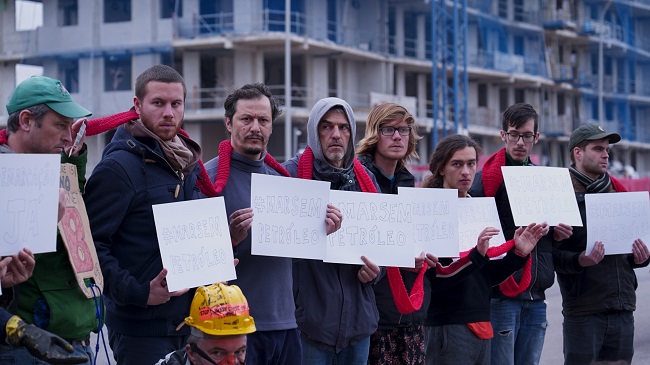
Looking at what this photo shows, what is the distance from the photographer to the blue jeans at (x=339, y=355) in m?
5.98

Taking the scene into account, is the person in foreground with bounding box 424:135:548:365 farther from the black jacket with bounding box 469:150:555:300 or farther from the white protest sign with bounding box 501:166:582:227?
the black jacket with bounding box 469:150:555:300

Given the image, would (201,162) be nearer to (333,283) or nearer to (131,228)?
(131,228)

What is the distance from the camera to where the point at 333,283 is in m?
6.02

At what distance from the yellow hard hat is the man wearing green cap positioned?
54 centimetres

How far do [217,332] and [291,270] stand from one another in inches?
55.6

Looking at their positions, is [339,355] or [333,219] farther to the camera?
[339,355]

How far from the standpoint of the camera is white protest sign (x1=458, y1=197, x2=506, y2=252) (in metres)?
6.98

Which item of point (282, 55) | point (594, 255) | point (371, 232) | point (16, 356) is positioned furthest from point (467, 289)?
point (282, 55)

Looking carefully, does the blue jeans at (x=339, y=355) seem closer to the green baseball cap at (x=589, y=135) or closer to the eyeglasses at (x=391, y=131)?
the eyeglasses at (x=391, y=131)

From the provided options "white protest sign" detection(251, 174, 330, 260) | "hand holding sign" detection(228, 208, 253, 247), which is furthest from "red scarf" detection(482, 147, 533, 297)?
"hand holding sign" detection(228, 208, 253, 247)

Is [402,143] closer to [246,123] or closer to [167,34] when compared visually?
[246,123]

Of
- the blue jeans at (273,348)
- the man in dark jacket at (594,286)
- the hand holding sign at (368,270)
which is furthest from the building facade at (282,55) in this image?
the blue jeans at (273,348)

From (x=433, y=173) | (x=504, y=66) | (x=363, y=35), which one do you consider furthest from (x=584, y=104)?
(x=433, y=173)

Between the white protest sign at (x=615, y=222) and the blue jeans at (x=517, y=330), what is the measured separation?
2.04 ft
